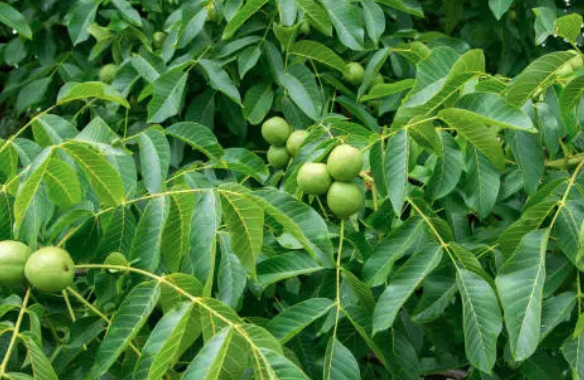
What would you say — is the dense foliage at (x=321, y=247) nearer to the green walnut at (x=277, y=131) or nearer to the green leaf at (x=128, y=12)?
the green walnut at (x=277, y=131)

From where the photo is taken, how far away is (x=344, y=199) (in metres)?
1.64

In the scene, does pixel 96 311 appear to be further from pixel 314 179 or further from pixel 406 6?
pixel 406 6

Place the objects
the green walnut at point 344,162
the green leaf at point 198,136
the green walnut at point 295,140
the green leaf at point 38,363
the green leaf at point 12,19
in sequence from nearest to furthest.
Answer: the green leaf at point 38,363 → the green walnut at point 344,162 → the green leaf at point 198,136 → the green walnut at point 295,140 → the green leaf at point 12,19

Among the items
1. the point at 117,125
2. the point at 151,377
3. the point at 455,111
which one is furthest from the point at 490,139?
the point at 117,125

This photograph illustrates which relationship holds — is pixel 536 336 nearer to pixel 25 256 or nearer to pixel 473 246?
pixel 473 246

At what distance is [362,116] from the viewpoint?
2.42 meters

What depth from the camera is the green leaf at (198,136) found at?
190 centimetres

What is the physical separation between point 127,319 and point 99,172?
0.87 ft

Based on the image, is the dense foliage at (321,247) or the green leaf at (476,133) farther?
the green leaf at (476,133)

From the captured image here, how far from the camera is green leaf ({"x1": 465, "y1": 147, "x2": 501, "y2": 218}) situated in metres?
1.68

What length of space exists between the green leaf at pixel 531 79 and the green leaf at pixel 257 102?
958 millimetres

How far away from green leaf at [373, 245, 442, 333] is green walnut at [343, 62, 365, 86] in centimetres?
108

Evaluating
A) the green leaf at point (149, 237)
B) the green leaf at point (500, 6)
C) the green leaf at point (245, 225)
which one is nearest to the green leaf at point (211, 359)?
the green leaf at point (245, 225)

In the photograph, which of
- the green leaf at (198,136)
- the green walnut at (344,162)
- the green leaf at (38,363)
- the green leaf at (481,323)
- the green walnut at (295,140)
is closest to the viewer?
the green leaf at (38,363)
